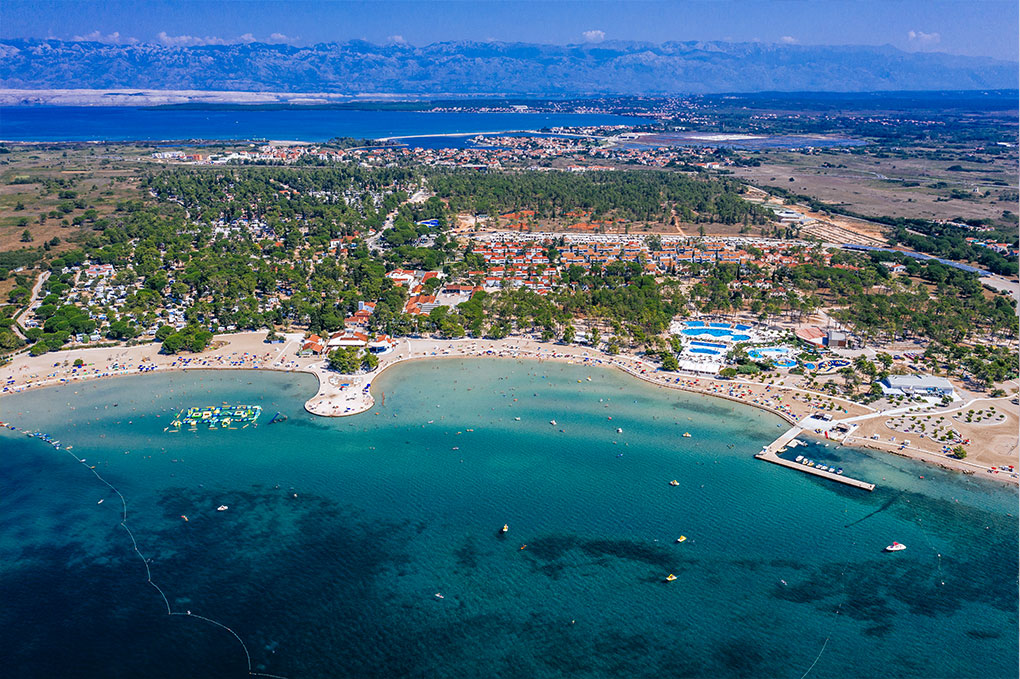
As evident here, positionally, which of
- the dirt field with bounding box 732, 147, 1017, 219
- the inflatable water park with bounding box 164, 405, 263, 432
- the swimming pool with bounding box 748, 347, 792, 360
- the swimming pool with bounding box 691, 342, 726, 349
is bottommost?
the inflatable water park with bounding box 164, 405, 263, 432

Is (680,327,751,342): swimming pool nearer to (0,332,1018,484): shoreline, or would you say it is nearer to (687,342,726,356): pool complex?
(687,342,726,356): pool complex

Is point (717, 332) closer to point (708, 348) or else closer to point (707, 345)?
point (707, 345)

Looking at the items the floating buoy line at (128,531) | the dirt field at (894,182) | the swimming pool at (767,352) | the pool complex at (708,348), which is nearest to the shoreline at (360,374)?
the pool complex at (708,348)

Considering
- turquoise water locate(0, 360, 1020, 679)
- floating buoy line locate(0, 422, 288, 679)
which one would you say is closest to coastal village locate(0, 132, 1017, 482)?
turquoise water locate(0, 360, 1020, 679)

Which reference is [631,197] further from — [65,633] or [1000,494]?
[65,633]

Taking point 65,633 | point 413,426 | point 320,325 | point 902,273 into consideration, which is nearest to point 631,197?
point 902,273

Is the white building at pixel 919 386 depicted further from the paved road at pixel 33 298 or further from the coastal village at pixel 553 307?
the paved road at pixel 33 298

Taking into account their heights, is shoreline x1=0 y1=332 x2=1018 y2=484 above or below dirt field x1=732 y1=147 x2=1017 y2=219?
below
